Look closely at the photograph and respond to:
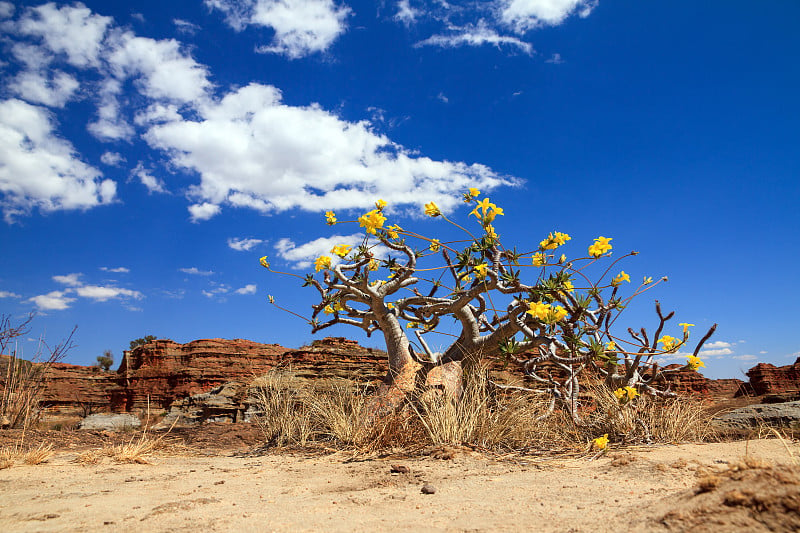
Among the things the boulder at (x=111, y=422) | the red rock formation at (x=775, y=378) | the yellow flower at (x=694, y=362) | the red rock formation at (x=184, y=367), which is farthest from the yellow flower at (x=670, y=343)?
the red rock formation at (x=775, y=378)

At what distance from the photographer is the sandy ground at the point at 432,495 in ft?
6.69

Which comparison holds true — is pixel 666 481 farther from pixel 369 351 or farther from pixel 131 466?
pixel 369 351

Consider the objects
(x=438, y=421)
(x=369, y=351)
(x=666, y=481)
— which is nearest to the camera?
(x=666, y=481)

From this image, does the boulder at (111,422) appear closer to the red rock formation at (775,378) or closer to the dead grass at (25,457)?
the dead grass at (25,457)

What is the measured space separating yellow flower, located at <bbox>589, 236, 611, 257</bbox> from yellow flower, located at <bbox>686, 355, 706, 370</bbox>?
4.90 ft

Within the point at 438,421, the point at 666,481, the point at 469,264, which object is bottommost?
the point at 666,481

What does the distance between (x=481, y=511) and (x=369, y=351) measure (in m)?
18.1

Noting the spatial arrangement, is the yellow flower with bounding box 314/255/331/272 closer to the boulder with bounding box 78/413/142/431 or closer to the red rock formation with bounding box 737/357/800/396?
the boulder with bounding box 78/413/142/431

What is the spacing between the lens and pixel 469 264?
18.8 feet

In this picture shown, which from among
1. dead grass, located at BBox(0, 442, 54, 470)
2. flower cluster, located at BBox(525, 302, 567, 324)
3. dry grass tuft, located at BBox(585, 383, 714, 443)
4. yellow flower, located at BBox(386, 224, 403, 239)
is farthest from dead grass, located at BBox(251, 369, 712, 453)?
dead grass, located at BBox(0, 442, 54, 470)

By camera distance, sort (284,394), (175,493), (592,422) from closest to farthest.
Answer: (175,493), (592,422), (284,394)

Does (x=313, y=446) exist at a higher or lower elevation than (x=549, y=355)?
lower

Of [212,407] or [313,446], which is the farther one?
[212,407]

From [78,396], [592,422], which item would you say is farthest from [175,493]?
[78,396]
